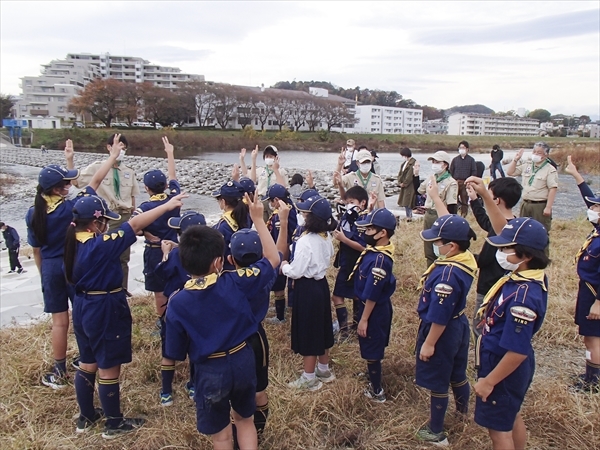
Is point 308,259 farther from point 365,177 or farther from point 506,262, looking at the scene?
point 365,177

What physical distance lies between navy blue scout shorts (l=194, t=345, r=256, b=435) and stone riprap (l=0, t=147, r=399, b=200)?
12164mm

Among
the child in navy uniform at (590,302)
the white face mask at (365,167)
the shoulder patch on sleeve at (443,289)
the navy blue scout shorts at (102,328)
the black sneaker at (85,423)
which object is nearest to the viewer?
the shoulder patch on sleeve at (443,289)

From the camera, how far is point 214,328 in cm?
230

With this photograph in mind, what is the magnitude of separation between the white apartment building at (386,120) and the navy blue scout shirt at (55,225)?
80.3 m

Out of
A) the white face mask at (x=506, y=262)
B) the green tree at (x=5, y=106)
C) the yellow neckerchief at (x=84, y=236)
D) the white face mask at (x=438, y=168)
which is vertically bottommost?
the white face mask at (x=506, y=262)

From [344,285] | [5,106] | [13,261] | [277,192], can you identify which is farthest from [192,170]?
[5,106]

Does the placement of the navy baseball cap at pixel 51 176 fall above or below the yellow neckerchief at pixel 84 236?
above

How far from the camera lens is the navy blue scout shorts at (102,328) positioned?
2965 millimetres

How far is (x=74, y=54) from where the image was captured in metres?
82.7

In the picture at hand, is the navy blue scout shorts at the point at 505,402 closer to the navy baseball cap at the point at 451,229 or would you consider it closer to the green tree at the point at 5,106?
the navy baseball cap at the point at 451,229

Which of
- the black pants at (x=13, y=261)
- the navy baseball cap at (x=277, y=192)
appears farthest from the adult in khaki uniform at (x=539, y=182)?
the black pants at (x=13, y=261)

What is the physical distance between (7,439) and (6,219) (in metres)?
14.3

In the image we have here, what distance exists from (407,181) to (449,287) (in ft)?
24.5

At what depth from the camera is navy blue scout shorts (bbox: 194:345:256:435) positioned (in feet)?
7.62
